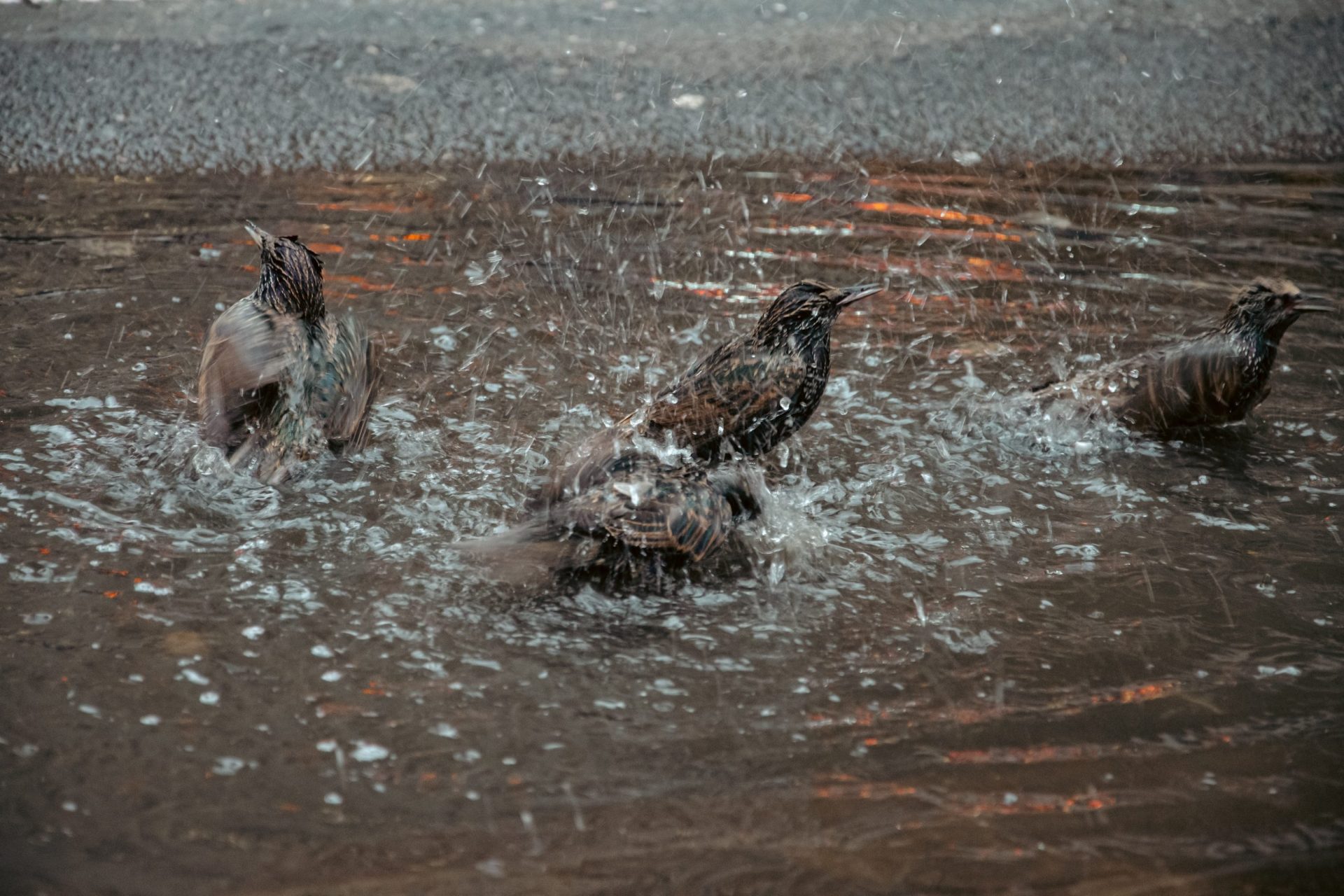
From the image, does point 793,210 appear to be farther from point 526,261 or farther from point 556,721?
point 556,721

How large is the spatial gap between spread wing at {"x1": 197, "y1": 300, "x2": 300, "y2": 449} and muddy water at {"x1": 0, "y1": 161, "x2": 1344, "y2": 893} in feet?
0.46

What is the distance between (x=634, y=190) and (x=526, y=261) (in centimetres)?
107

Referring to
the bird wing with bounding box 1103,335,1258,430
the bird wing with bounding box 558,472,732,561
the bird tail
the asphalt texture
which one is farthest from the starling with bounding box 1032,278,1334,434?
the asphalt texture

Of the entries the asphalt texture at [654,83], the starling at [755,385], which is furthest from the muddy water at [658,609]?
the asphalt texture at [654,83]

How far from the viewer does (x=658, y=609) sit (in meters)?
3.69

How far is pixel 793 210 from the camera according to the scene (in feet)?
22.7

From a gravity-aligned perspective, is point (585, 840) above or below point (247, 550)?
below

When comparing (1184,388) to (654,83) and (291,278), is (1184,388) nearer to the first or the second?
(291,278)

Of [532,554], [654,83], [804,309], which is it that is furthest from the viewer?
[654,83]

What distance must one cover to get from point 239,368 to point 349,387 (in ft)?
1.26

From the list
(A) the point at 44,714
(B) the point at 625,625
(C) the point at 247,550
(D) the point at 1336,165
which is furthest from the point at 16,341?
(D) the point at 1336,165

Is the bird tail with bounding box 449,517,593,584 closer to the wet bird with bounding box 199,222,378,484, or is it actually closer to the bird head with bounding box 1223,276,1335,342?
the wet bird with bounding box 199,222,378,484

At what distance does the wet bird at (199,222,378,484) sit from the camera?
4.34 metres

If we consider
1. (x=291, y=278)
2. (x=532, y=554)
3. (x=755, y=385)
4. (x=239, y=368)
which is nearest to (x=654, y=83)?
(x=291, y=278)
